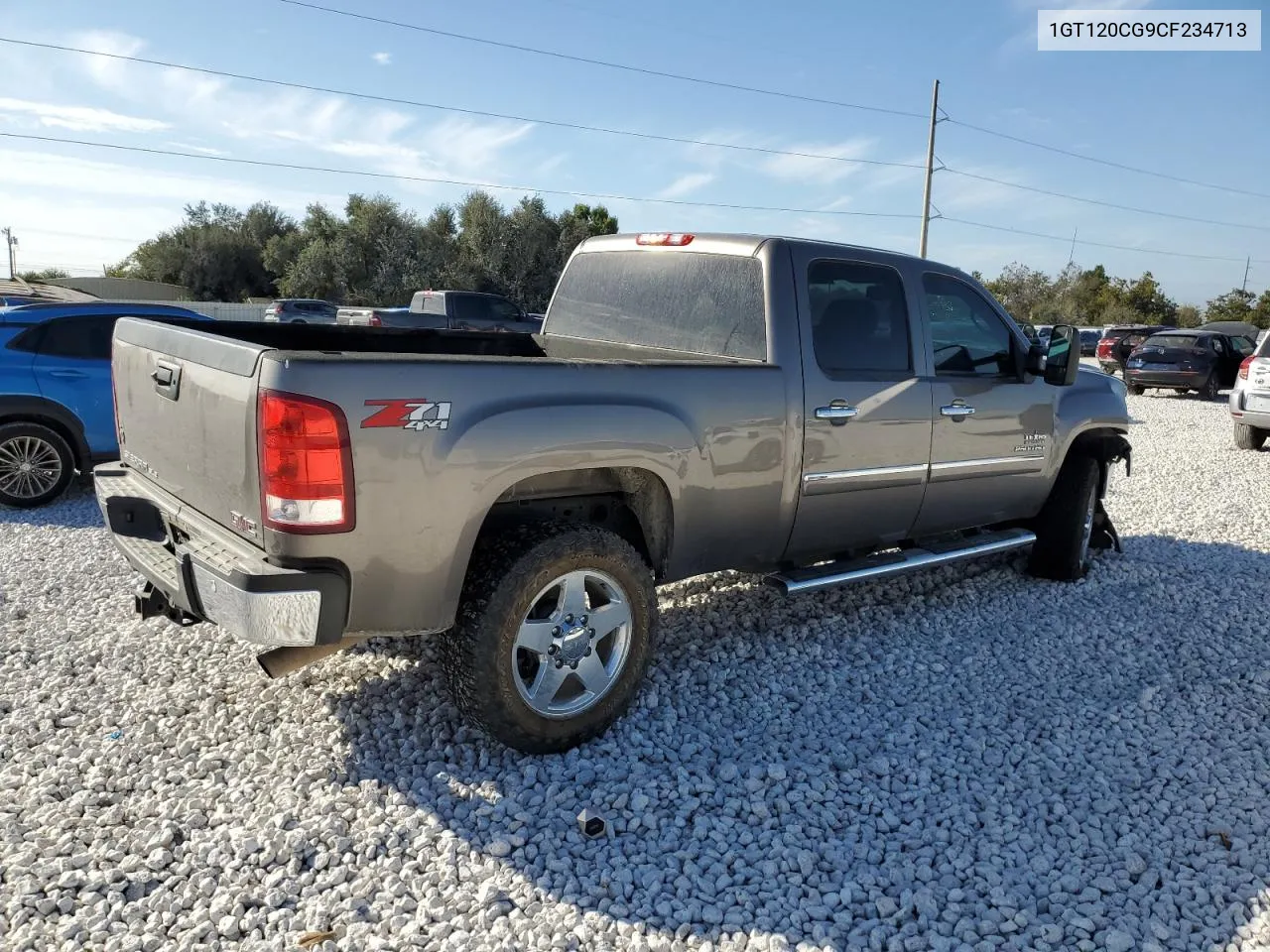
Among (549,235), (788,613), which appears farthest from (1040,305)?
(788,613)

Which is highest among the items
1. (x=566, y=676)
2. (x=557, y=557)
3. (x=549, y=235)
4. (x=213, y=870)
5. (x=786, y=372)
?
(x=549, y=235)

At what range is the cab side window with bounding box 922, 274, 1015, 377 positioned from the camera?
478cm

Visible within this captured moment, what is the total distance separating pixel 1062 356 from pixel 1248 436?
8959mm

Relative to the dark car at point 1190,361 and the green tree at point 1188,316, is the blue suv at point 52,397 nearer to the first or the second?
the dark car at point 1190,361

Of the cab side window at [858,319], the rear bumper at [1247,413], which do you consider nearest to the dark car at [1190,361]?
the rear bumper at [1247,413]

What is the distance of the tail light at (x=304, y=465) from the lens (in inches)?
107

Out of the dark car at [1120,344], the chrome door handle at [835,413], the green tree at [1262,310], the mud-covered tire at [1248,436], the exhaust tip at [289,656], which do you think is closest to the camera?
the exhaust tip at [289,656]

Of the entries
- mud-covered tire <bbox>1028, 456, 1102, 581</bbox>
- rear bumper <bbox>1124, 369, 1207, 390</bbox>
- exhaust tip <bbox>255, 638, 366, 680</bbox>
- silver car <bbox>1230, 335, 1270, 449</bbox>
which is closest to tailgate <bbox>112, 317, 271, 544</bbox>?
exhaust tip <bbox>255, 638, 366, 680</bbox>

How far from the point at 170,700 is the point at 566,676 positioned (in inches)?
69.0

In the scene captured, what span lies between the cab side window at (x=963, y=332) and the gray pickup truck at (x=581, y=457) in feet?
0.06

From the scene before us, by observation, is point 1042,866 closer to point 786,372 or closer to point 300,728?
point 786,372

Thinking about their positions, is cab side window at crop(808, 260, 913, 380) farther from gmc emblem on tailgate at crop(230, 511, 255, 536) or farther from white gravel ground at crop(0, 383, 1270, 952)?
gmc emblem on tailgate at crop(230, 511, 255, 536)

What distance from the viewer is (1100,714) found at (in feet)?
13.1

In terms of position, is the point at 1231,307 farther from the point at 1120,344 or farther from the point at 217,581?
the point at 217,581
